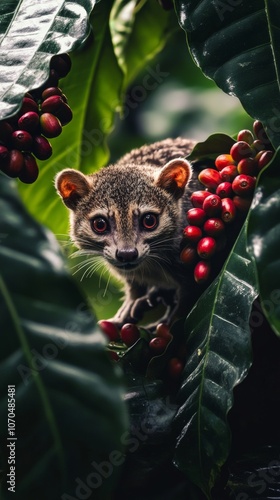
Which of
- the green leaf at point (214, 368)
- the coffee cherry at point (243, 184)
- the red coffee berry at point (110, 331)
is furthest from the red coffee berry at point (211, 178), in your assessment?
the red coffee berry at point (110, 331)

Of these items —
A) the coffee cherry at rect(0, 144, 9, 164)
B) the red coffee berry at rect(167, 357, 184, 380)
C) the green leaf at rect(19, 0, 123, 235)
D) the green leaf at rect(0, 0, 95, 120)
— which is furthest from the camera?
the green leaf at rect(19, 0, 123, 235)

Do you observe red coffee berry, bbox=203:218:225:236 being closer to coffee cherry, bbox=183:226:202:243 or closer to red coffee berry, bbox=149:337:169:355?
coffee cherry, bbox=183:226:202:243

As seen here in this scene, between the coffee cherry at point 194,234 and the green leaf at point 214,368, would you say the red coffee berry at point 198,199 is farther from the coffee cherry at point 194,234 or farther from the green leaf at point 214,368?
the green leaf at point 214,368

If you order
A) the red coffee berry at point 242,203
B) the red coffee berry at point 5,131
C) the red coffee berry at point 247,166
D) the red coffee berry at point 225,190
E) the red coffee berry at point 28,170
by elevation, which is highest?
the red coffee berry at point 5,131

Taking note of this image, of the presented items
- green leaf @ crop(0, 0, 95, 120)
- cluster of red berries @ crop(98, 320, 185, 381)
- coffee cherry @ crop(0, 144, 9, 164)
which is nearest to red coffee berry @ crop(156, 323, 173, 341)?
cluster of red berries @ crop(98, 320, 185, 381)

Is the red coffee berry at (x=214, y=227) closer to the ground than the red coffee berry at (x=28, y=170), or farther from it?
closer to the ground

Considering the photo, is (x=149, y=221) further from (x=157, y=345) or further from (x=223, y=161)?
(x=157, y=345)

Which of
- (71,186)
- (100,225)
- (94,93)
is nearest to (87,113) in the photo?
(94,93)

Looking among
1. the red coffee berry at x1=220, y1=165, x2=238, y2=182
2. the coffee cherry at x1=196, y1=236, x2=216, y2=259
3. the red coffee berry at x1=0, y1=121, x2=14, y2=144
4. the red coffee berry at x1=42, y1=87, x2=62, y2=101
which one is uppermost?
the red coffee berry at x1=42, y1=87, x2=62, y2=101
